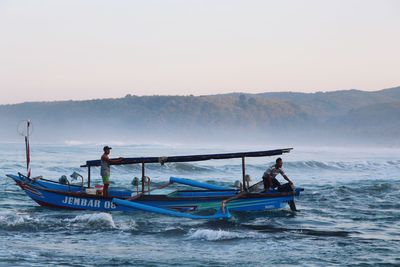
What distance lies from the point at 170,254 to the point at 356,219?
8271mm

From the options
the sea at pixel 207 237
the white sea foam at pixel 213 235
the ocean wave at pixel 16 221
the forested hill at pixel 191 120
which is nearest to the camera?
the sea at pixel 207 237

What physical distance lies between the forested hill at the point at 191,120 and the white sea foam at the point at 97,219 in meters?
125

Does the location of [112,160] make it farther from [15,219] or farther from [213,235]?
[213,235]

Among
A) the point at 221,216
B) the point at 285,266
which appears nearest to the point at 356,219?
the point at 221,216

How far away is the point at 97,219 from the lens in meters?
20.3

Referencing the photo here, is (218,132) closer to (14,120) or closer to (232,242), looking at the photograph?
(14,120)

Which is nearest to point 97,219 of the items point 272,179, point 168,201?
point 168,201

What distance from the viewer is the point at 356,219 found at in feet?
72.5

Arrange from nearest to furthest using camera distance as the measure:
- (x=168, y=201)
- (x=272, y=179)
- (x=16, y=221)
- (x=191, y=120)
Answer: (x=16, y=221)
(x=168, y=201)
(x=272, y=179)
(x=191, y=120)

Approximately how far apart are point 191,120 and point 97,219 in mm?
154687

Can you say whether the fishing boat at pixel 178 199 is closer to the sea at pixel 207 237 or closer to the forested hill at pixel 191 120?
the sea at pixel 207 237

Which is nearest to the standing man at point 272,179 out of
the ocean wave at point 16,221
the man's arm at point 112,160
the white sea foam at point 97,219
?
the man's arm at point 112,160

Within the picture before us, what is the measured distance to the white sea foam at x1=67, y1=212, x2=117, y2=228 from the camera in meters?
19.9

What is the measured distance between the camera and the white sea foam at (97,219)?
785 inches
